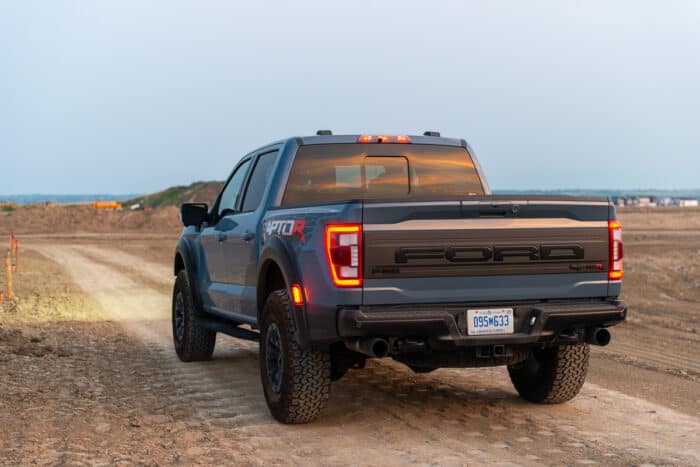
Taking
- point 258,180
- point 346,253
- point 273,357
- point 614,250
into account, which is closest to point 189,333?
point 258,180

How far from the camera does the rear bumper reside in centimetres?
608

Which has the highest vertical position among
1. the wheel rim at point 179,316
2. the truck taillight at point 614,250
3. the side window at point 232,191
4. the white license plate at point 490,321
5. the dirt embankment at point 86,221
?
the side window at point 232,191

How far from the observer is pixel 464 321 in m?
6.25

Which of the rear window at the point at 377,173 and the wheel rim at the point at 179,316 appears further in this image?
the wheel rim at the point at 179,316

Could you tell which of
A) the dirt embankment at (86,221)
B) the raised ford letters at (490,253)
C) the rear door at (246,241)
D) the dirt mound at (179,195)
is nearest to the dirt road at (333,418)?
the rear door at (246,241)

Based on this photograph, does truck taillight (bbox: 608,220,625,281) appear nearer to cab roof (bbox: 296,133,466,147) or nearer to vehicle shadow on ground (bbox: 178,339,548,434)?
vehicle shadow on ground (bbox: 178,339,548,434)

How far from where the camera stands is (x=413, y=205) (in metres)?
6.15

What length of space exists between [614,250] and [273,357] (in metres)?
2.66

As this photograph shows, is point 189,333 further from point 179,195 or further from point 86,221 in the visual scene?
point 179,195

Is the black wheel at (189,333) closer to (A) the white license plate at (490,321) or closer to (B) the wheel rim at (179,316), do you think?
(B) the wheel rim at (179,316)

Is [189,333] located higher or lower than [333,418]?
higher

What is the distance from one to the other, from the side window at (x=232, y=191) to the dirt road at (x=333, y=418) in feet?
5.47

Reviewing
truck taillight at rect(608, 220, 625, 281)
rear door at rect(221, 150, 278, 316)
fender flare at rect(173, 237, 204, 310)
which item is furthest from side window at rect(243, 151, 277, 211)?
truck taillight at rect(608, 220, 625, 281)

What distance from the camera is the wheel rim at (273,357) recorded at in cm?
697
